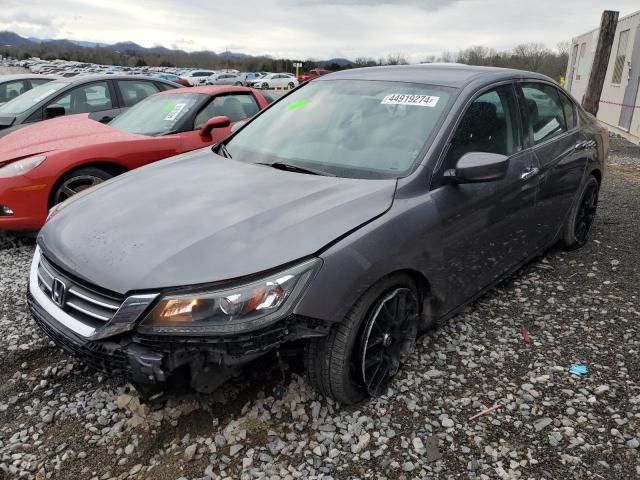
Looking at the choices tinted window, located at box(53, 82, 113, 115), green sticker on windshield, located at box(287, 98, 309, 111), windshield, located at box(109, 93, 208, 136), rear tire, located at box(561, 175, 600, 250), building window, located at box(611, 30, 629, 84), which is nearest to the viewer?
green sticker on windshield, located at box(287, 98, 309, 111)

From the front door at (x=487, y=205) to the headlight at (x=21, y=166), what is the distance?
3.66 m

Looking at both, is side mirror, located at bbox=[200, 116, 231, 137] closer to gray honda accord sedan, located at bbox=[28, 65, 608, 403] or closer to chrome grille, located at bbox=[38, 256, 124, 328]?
gray honda accord sedan, located at bbox=[28, 65, 608, 403]

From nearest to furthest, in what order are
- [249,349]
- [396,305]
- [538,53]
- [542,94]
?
[249,349]
[396,305]
[542,94]
[538,53]

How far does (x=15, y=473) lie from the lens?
2.21m

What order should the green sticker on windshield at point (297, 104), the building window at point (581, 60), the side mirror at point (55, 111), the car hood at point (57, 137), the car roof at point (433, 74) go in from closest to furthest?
1. the car roof at point (433, 74)
2. the green sticker on windshield at point (297, 104)
3. the car hood at point (57, 137)
4. the side mirror at point (55, 111)
5. the building window at point (581, 60)

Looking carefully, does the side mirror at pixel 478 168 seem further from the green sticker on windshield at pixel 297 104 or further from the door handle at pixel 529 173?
the green sticker on windshield at pixel 297 104

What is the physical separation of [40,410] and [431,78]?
289 centimetres

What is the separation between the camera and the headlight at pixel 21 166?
14.6 ft

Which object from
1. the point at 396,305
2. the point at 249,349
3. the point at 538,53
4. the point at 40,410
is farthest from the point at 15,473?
the point at 538,53

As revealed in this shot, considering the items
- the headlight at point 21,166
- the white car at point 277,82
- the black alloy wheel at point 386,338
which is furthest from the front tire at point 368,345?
the white car at point 277,82

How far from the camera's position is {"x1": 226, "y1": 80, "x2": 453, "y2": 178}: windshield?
2.79 metres

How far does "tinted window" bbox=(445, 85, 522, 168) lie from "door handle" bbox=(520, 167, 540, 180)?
0.51 ft

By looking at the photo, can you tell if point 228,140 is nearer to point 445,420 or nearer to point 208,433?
point 208,433

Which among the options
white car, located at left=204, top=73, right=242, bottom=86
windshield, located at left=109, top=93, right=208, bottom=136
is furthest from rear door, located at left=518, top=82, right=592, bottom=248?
white car, located at left=204, top=73, right=242, bottom=86
